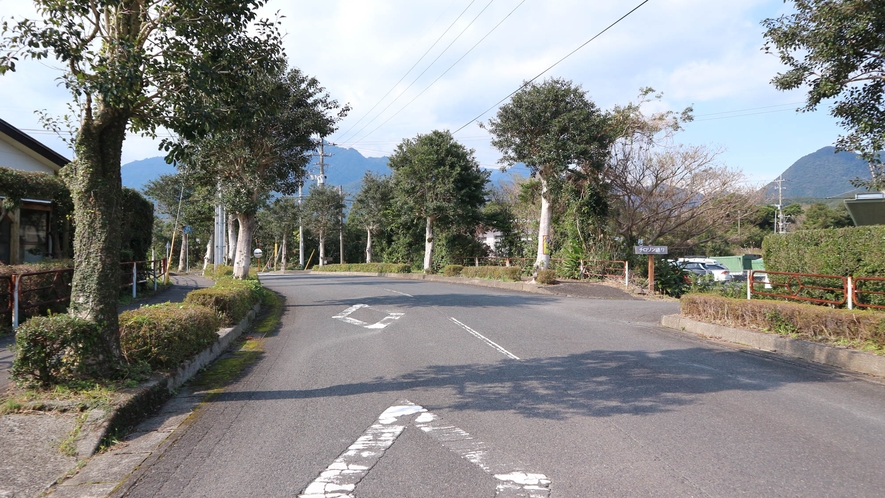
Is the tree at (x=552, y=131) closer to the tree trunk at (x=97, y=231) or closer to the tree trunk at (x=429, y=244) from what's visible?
the tree trunk at (x=429, y=244)

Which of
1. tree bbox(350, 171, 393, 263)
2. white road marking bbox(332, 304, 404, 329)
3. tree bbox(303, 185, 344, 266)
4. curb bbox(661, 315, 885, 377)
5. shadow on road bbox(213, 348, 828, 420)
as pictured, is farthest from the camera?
tree bbox(303, 185, 344, 266)

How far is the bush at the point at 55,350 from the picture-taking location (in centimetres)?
601

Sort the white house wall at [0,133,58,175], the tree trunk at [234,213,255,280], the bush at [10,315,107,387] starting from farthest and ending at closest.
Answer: the white house wall at [0,133,58,175] → the tree trunk at [234,213,255,280] → the bush at [10,315,107,387]

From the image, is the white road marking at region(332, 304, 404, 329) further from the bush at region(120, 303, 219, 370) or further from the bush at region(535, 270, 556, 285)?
the bush at region(535, 270, 556, 285)

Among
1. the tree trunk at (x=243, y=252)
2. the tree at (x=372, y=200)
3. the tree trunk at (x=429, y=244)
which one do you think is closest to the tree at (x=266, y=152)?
the tree trunk at (x=243, y=252)

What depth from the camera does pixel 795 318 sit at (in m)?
10.3

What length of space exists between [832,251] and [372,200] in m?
38.9

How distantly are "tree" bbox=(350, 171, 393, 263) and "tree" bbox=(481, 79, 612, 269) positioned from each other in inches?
909

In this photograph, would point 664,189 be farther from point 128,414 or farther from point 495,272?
point 128,414

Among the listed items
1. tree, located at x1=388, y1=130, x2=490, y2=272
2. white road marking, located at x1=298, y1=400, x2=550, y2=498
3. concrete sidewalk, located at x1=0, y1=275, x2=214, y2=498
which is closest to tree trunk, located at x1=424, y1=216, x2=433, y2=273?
tree, located at x1=388, y1=130, x2=490, y2=272

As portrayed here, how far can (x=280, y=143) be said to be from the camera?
1806 cm

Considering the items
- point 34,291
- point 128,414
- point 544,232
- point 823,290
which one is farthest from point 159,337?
point 544,232

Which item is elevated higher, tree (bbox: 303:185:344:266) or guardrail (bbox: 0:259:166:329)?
tree (bbox: 303:185:344:266)

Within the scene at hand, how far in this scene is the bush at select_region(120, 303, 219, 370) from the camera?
283 inches
